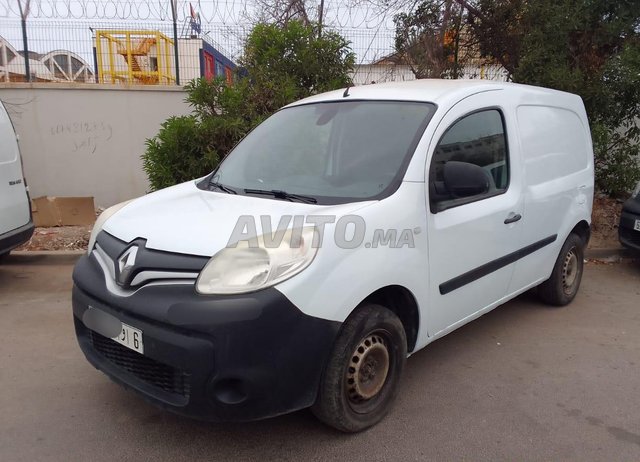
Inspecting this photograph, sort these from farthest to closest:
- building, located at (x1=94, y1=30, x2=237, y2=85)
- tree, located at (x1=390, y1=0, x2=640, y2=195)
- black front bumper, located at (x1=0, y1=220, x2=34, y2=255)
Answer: building, located at (x1=94, y1=30, x2=237, y2=85) → tree, located at (x1=390, y1=0, x2=640, y2=195) → black front bumper, located at (x1=0, y1=220, x2=34, y2=255)

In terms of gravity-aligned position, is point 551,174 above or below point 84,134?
below

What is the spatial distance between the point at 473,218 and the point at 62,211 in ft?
19.2

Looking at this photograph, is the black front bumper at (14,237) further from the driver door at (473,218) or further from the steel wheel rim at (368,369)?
the driver door at (473,218)

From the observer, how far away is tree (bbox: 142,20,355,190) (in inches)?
235

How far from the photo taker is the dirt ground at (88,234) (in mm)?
6172

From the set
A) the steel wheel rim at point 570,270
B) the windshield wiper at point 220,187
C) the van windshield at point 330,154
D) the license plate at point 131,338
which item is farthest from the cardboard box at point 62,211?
the steel wheel rim at point 570,270

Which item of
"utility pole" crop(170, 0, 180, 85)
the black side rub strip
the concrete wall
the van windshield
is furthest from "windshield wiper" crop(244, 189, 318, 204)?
the concrete wall

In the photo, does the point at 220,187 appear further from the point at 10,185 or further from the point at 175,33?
the point at 175,33

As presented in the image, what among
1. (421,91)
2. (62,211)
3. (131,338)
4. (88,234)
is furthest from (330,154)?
(62,211)

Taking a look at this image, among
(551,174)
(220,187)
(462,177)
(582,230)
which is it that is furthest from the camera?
(582,230)

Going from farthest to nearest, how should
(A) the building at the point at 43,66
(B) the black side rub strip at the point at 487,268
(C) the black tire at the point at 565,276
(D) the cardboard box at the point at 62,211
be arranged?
1. (A) the building at the point at 43,66
2. (D) the cardboard box at the point at 62,211
3. (C) the black tire at the point at 565,276
4. (B) the black side rub strip at the point at 487,268

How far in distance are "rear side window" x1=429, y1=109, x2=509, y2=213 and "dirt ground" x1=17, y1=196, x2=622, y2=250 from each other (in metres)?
3.62

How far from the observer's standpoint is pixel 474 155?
10.8ft

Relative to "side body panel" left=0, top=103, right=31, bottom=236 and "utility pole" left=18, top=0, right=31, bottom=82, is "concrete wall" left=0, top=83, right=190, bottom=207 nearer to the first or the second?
"utility pole" left=18, top=0, right=31, bottom=82
